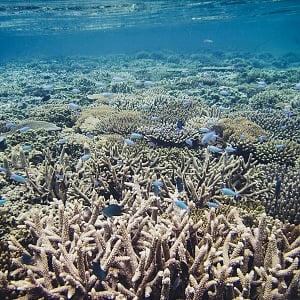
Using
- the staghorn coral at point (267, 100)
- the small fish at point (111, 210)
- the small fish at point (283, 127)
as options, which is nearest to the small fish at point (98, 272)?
the small fish at point (111, 210)

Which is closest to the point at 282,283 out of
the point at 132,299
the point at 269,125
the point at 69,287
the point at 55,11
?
the point at 132,299

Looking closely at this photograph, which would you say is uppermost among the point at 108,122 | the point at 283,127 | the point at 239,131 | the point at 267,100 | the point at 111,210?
the point at 111,210

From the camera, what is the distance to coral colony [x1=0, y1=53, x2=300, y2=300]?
3512 mm

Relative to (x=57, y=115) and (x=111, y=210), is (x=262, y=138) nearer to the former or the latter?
(x=111, y=210)

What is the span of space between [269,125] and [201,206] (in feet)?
25.2

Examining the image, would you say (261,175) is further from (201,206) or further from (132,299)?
(132,299)

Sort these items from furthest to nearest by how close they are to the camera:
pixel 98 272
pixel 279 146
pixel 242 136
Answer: pixel 242 136
pixel 279 146
pixel 98 272

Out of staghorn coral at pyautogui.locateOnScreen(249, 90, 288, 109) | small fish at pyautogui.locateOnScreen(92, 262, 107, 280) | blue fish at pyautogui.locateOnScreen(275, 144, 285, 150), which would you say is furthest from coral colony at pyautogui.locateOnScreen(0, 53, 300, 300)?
staghorn coral at pyautogui.locateOnScreen(249, 90, 288, 109)

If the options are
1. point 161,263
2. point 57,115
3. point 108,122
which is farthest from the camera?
point 57,115

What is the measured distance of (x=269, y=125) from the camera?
40.2ft

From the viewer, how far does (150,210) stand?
16.6 feet

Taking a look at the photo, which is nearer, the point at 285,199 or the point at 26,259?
the point at 26,259

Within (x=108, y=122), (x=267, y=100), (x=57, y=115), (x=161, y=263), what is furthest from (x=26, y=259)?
(x=267, y=100)

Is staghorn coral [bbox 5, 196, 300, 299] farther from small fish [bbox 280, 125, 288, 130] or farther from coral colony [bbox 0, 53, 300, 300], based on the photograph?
small fish [bbox 280, 125, 288, 130]
